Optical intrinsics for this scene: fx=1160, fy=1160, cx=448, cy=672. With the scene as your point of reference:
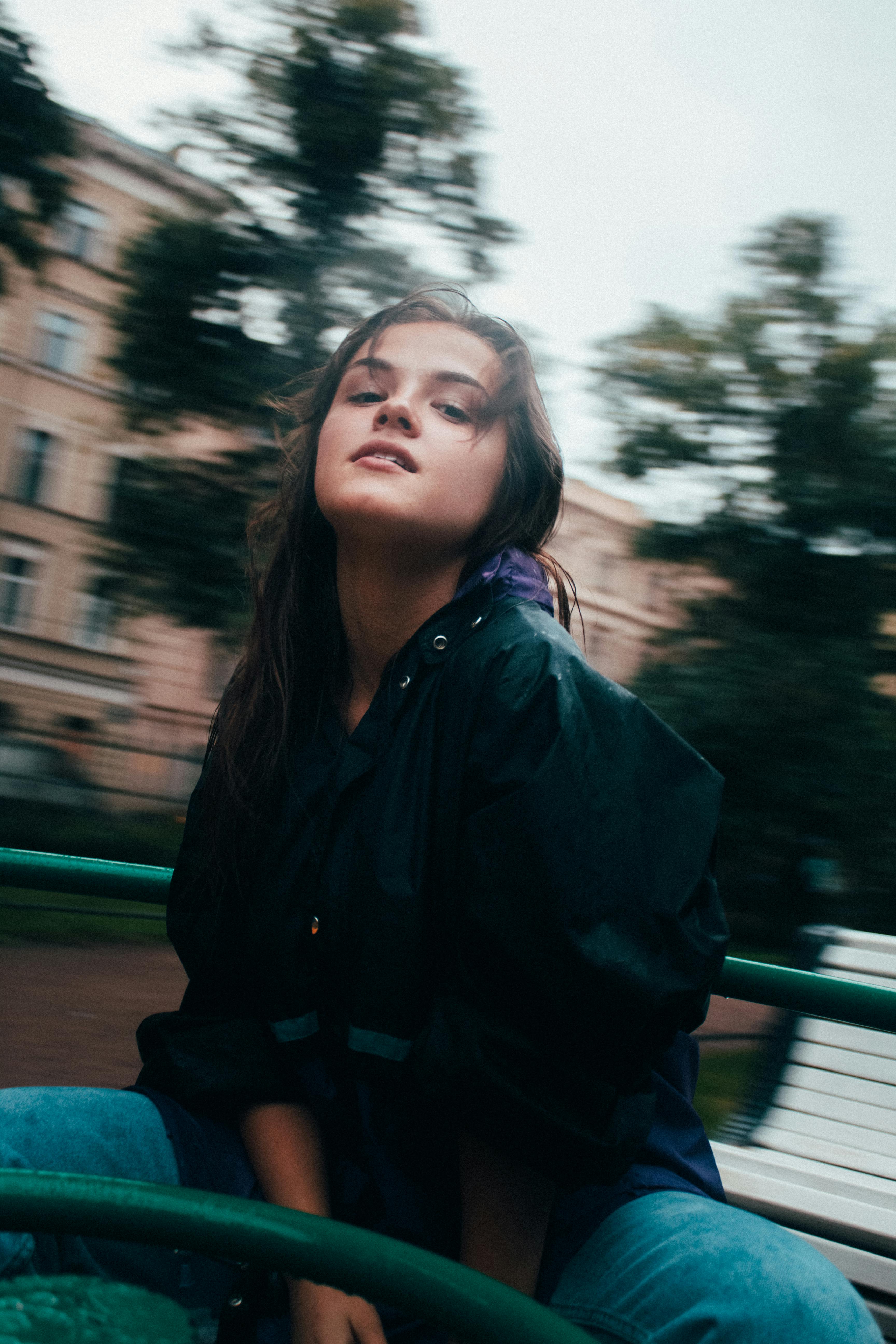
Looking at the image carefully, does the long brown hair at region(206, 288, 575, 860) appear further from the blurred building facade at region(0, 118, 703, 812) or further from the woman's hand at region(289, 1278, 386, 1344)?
the blurred building facade at region(0, 118, 703, 812)

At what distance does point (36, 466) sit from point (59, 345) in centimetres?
243

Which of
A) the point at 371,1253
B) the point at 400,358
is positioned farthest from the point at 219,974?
the point at 400,358

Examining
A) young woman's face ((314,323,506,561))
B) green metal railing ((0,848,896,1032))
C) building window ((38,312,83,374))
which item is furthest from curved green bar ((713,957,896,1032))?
building window ((38,312,83,374))

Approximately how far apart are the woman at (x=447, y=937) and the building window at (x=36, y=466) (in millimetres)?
22168

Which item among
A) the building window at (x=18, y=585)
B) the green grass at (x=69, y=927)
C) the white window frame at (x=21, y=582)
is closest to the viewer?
the green grass at (x=69, y=927)

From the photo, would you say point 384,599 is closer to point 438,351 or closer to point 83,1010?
point 438,351

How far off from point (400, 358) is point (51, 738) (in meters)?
8.77

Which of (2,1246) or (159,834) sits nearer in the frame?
(2,1246)

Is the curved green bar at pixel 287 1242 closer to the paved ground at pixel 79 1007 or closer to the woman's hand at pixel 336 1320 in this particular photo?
the woman's hand at pixel 336 1320

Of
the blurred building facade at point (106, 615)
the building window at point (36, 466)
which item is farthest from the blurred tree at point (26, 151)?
the building window at point (36, 466)

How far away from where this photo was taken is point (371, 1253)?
800 millimetres

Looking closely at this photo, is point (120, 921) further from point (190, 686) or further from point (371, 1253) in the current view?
point (371, 1253)

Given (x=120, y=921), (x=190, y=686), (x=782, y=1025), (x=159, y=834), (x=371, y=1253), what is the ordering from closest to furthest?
(x=371, y=1253)
(x=782, y=1025)
(x=120, y=921)
(x=159, y=834)
(x=190, y=686)

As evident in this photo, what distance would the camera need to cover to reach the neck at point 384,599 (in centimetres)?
148
